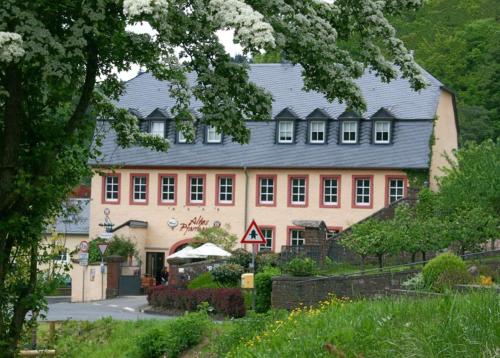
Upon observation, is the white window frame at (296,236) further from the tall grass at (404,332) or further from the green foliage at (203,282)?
the tall grass at (404,332)

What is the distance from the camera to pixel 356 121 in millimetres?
56812

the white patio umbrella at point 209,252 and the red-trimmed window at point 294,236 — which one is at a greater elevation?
the red-trimmed window at point 294,236

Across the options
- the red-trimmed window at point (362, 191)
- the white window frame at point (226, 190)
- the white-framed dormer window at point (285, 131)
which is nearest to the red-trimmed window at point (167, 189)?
the white window frame at point (226, 190)

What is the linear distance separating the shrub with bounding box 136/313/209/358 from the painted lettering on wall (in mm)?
34030

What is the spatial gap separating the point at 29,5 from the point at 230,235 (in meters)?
45.5

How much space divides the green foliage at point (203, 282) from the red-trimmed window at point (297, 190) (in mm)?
14162

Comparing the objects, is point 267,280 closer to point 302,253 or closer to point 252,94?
point 302,253

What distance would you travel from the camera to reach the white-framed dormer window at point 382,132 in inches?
2201

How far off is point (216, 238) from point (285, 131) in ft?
23.1

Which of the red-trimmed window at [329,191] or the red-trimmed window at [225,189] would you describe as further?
the red-trimmed window at [225,189]

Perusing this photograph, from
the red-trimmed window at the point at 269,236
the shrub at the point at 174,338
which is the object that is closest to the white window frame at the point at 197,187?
the red-trimmed window at the point at 269,236

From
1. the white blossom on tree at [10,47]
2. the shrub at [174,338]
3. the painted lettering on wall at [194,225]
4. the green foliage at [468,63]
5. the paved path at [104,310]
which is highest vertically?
the green foliage at [468,63]

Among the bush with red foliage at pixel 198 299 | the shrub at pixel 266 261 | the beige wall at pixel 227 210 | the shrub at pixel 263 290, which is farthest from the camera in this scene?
the beige wall at pixel 227 210

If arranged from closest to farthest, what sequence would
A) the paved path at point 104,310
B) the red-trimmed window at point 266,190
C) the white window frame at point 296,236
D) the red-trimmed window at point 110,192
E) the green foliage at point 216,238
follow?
the paved path at point 104,310 < the green foliage at point 216,238 < the white window frame at point 296,236 < the red-trimmed window at point 266,190 < the red-trimmed window at point 110,192
